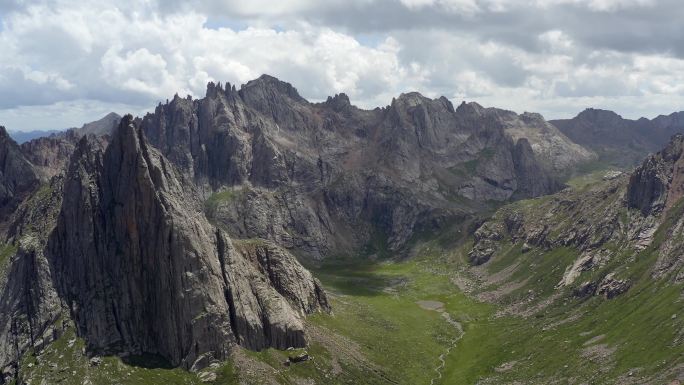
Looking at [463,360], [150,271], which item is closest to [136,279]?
[150,271]

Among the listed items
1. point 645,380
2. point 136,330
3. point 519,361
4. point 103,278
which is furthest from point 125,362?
point 645,380

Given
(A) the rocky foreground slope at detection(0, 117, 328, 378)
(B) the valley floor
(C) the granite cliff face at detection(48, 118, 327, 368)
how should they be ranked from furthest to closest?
(A) the rocky foreground slope at detection(0, 117, 328, 378)
(C) the granite cliff face at detection(48, 118, 327, 368)
(B) the valley floor

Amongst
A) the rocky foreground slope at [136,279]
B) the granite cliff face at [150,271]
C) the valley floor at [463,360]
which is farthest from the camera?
the rocky foreground slope at [136,279]

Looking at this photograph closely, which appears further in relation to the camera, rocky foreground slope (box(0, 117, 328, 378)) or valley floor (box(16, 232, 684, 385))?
rocky foreground slope (box(0, 117, 328, 378))

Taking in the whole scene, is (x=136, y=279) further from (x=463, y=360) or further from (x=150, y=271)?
(x=463, y=360)

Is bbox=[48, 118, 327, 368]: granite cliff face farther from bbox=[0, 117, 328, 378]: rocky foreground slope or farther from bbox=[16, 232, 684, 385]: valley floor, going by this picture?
bbox=[16, 232, 684, 385]: valley floor

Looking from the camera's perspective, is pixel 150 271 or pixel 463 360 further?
pixel 463 360

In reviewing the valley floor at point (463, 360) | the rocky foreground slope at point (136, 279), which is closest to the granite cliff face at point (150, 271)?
the rocky foreground slope at point (136, 279)

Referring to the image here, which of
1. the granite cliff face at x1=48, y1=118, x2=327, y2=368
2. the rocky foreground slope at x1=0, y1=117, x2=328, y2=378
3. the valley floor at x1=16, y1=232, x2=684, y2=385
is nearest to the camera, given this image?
the valley floor at x1=16, y1=232, x2=684, y2=385

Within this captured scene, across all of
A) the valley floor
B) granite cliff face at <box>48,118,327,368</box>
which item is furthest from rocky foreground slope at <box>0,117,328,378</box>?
the valley floor

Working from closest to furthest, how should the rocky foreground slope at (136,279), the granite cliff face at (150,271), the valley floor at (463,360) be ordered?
the valley floor at (463,360), the granite cliff face at (150,271), the rocky foreground slope at (136,279)

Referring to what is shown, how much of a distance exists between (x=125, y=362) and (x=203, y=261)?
33044 mm

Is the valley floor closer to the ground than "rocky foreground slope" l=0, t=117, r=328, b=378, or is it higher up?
closer to the ground

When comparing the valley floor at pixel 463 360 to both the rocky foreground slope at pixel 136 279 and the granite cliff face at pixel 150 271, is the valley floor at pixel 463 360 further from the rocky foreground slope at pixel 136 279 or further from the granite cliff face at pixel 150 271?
the granite cliff face at pixel 150 271
